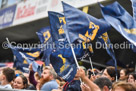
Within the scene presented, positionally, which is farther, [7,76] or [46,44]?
[46,44]

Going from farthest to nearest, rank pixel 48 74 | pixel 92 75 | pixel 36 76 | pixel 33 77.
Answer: pixel 33 77, pixel 36 76, pixel 92 75, pixel 48 74

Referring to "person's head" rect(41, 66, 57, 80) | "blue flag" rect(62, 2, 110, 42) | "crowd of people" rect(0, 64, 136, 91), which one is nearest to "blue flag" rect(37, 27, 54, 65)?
"crowd of people" rect(0, 64, 136, 91)

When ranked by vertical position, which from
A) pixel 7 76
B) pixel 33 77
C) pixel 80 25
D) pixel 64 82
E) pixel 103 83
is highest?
pixel 80 25

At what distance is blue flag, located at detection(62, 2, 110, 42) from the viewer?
4.41 metres

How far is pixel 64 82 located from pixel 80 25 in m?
1.12

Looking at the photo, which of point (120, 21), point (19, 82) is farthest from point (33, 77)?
point (120, 21)

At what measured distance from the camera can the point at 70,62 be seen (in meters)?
4.18

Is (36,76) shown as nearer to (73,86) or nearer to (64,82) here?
(64,82)

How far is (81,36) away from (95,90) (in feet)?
5.69

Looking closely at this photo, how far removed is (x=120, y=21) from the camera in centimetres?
458

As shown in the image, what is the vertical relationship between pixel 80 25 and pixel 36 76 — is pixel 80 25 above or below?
above

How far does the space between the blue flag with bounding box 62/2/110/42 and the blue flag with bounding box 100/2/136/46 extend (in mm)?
282

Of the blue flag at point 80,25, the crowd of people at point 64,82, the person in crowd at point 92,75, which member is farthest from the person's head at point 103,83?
the blue flag at point 80,25

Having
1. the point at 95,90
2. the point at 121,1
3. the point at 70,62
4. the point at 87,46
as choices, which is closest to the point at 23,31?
the point at 121,1
